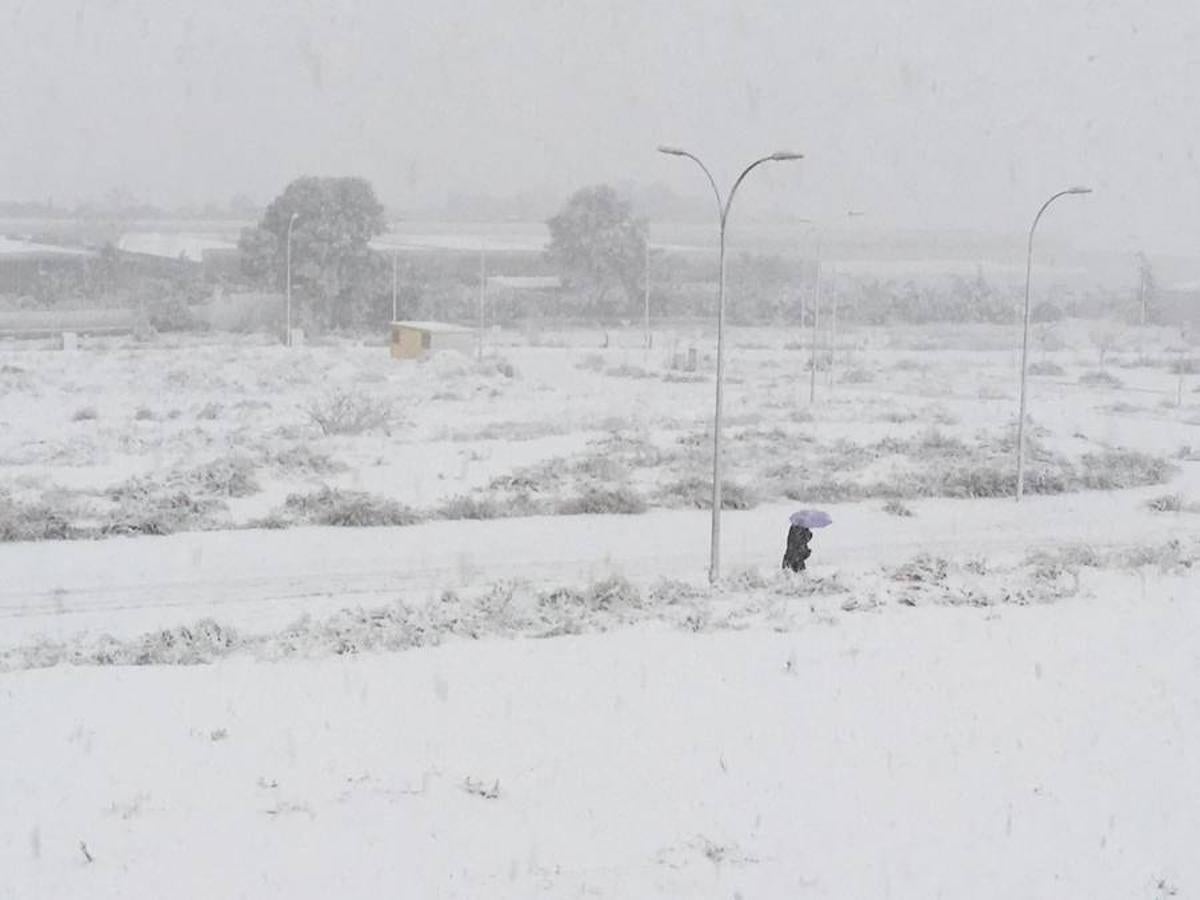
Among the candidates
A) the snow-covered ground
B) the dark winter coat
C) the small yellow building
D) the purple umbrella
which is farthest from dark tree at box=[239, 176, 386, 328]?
the snow-covered ground

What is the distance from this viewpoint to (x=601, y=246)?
10869 centimetres

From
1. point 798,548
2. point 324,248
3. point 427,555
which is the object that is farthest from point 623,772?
point 324,248

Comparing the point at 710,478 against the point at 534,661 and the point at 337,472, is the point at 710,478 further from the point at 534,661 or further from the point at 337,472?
the point at 534,661

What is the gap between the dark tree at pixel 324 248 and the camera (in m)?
90.9

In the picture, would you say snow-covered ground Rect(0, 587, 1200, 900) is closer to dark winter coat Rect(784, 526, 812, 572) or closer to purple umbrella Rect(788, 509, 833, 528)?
purple umbrella Rect(788, 509, 833, 528)

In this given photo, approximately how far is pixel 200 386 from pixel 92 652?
3834cm

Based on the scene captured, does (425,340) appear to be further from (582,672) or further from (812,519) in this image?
(582,672)

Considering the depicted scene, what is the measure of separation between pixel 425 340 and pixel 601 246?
4130 cm

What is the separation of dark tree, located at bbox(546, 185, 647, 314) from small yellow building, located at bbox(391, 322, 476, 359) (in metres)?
39.6

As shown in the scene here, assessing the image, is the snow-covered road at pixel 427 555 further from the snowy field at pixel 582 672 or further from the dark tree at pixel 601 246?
the dark tree at pixel 601 246

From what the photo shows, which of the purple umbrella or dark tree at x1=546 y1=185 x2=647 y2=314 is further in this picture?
dark tree at x1=546 y1=185 x2=647 y2=314

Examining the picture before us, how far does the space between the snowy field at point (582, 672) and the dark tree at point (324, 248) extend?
54167mm

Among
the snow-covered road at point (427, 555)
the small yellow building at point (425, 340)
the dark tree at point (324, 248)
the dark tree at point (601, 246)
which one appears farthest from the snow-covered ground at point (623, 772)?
the dark tree at point (601, 246)

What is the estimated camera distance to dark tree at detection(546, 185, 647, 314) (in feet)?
358
